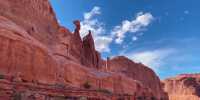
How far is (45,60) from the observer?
84.6ft

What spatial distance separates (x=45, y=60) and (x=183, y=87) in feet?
269

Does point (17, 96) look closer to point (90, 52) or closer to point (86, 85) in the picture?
point (86, 85)

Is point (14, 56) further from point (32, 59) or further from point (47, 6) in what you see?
point (47, 6)

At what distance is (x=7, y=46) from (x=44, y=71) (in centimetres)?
435

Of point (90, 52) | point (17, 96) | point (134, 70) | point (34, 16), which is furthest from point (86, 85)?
point (134, 70)

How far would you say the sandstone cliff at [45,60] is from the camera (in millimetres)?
21209

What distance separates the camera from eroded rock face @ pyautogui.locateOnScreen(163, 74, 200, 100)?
95.5m

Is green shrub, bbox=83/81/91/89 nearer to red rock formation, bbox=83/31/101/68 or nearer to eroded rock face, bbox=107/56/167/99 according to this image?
red rock formation, bbox=83/31/101/68

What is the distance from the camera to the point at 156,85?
219ft

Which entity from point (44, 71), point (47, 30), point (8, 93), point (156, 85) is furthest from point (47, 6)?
point (156, 85)

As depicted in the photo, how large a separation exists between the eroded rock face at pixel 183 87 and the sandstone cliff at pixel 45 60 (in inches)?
2122

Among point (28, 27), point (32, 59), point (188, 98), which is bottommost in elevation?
point (188, 98)

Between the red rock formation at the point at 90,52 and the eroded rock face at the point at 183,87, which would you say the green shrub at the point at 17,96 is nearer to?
the red rock formation at the point at 90,52

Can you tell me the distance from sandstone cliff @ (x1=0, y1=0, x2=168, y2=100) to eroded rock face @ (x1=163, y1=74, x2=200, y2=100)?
5390cm
